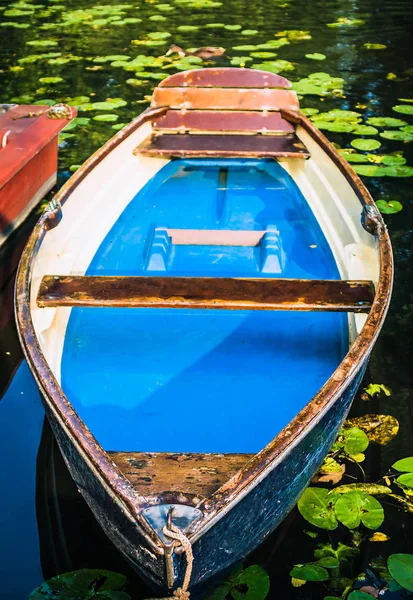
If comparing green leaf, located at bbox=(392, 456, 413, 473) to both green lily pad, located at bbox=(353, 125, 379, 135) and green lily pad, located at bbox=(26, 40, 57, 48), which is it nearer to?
green lily pad, located at bbox=(353, 125, 379, 135)

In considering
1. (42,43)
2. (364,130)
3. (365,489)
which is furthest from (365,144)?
(42,43)

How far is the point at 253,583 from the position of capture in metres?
1.98

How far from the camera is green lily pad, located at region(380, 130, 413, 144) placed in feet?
17.4

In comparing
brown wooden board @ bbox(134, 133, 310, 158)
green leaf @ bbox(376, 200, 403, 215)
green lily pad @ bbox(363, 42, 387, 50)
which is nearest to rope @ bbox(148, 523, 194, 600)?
brown wooden board @ bbox(134, 133, 310, 158)

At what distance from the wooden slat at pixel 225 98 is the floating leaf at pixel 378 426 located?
8.48 feet

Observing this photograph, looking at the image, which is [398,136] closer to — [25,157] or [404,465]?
[25,157]

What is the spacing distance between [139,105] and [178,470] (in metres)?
5.31

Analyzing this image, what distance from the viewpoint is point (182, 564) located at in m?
1.50

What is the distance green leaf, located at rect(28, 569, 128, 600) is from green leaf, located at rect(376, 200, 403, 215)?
3.18 m

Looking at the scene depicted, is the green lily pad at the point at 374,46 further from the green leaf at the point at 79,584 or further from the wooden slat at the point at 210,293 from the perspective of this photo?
the green leaf at the point at 79,584

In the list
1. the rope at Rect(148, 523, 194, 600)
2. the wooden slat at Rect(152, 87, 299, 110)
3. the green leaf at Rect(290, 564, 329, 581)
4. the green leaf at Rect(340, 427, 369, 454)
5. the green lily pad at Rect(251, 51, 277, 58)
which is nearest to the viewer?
the rope at Rect(148, 523, 194, 600)

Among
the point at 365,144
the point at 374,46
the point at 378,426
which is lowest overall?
the point at 378,426

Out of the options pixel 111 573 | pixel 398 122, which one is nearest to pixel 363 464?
pixel 111 573

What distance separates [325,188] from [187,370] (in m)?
1.71
